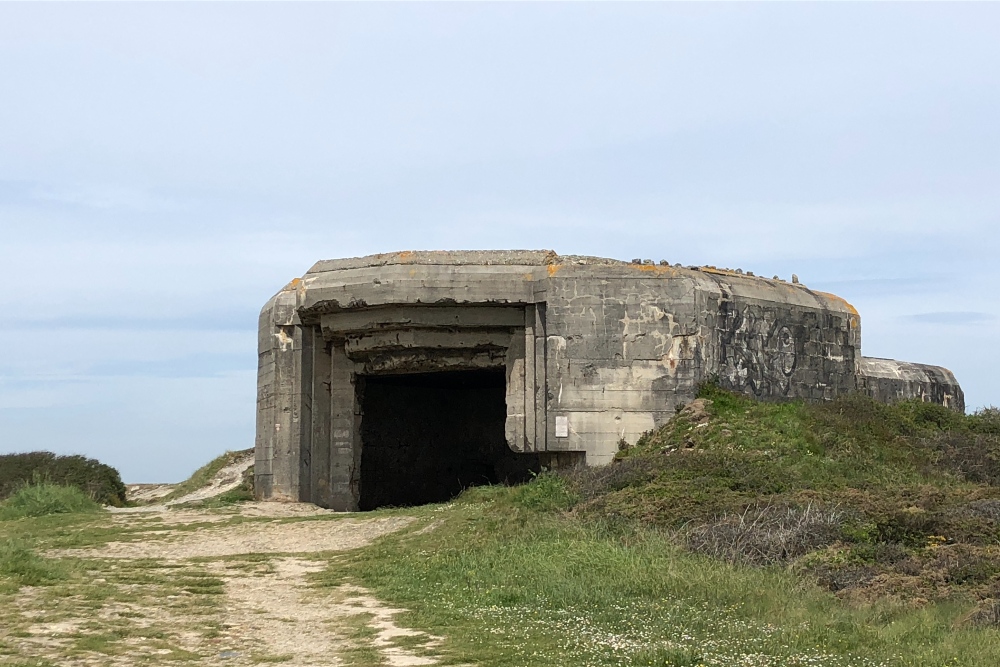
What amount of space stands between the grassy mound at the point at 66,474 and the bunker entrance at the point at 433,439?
4.13m

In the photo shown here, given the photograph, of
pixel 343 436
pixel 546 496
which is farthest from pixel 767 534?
pixel 343 436

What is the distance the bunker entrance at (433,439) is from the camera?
2053 cm

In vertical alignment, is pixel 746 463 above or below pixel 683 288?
below

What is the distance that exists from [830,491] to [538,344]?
5428mm

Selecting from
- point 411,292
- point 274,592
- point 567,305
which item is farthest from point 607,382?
point 274,592

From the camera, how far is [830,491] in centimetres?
1130

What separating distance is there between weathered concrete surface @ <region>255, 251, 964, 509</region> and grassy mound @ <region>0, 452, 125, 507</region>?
321 cm

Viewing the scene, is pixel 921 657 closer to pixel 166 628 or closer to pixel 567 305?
pixel 166 628

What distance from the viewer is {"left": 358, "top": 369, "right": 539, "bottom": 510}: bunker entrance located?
67.4 ft

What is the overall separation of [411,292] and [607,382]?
2.85 metres

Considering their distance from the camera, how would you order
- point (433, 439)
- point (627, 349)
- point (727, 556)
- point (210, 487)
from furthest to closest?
point (210, 487), point (433, 439), point (627, 349), point (727, 556)

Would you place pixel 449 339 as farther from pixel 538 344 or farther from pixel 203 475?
pixel 203 475

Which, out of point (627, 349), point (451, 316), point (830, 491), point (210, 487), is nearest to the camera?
point (830, 491)

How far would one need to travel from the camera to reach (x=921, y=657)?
6492mm
